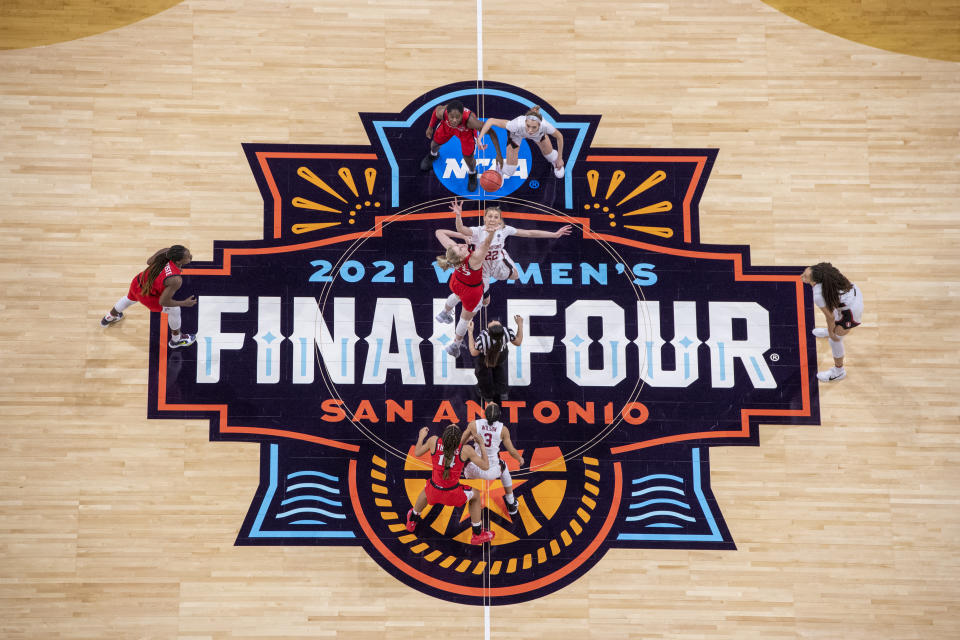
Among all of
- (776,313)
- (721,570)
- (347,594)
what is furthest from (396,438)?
(776,313)

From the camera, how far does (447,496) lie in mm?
9805

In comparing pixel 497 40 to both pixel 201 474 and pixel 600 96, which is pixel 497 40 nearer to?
pixel 600 96

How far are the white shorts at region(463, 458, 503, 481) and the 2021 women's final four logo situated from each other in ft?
1.36

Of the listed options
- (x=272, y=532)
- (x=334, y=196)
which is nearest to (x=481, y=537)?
(x=272, y=532)

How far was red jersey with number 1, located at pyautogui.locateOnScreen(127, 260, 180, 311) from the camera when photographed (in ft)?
32.3

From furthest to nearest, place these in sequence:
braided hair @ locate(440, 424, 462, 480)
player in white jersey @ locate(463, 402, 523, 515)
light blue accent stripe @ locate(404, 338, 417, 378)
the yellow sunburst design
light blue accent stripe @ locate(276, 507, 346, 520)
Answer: the yellow sunburst design < light blue accent stripe @ locate(404, 338, 417, 378) < light blue accent stripe @ locate(276, 507, 346, 520) < player in white jersey @ locate(463, 402, 523, 515) < braided hair @ locate(440, 424, 462, 480)

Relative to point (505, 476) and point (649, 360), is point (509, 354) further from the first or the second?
point (649, 360)

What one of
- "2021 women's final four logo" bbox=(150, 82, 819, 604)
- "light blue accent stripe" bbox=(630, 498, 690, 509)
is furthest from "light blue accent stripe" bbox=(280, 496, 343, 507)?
"light blue accent stripe" bbox=(630, 498, 690, 509)

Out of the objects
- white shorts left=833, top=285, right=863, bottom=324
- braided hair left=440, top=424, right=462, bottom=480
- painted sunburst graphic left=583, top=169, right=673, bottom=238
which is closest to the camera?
braided hair left=440, top=424, right=462, bottom=480

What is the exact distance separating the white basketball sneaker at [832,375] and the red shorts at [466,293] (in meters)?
4.61

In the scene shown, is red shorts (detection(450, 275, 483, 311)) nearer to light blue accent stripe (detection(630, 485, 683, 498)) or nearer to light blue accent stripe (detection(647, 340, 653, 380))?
light blue accent stripe (detection(647, 340, 653, 380))

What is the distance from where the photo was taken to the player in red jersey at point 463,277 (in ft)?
31.8

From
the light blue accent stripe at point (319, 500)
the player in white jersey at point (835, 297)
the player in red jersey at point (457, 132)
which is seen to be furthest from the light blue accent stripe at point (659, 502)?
the player in red jersey at point (457, 132)

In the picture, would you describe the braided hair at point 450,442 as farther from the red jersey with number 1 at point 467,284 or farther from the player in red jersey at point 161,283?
the player in red jersey at point 161,283
